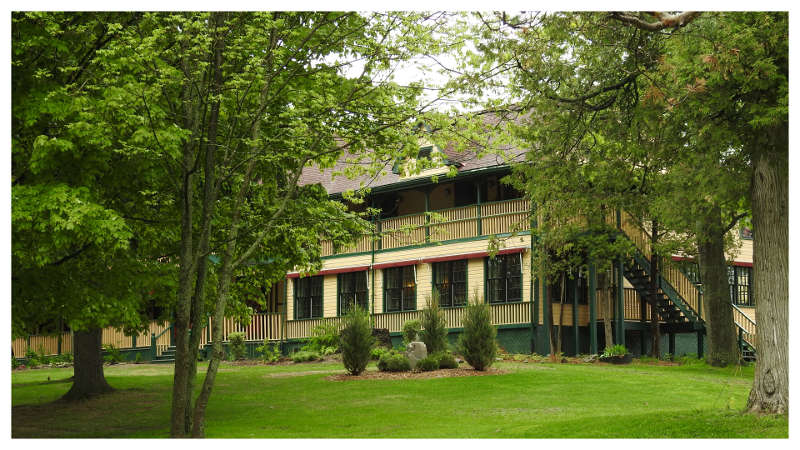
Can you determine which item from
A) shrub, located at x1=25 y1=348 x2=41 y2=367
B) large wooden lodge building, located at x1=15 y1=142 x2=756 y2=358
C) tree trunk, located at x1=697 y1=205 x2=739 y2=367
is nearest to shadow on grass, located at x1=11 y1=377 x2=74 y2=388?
large wooden lodge building, located at x1=15 y1=142 x2=756 y2=358

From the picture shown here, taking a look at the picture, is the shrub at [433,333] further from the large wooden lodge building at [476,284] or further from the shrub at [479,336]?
the large wooden lodge building at [476,284]

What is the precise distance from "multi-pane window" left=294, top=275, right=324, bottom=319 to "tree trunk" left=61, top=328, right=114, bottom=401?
14405 millimetres

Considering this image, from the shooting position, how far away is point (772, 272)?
41.0 feet

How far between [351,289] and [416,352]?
11.4 meters

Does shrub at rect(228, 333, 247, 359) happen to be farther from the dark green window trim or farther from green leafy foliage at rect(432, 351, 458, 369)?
green leafy foliage at rect(432, 351, 458, 369)

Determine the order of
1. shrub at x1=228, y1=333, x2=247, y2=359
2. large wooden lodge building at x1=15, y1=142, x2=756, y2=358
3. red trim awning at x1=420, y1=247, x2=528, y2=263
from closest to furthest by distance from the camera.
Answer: large wooden lodge building at x1=15, y1=142, x2=756, y2=358 < red trim awning at x1=420, y1=247, x2=528, y2=263 < shrub at x1=228, y1=333, x2=247, y2=359

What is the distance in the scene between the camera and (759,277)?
1260cm

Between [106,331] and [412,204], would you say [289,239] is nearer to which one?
[412,204]

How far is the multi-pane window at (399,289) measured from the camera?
32.0 m

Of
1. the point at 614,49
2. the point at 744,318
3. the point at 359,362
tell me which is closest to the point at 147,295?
the point at 359,362

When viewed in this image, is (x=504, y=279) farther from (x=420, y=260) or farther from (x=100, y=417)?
(x=100, y=417)

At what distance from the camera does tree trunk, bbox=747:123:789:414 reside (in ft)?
39.7

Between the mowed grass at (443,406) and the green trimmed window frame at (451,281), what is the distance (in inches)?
278

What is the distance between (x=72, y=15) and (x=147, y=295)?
5.33 m
